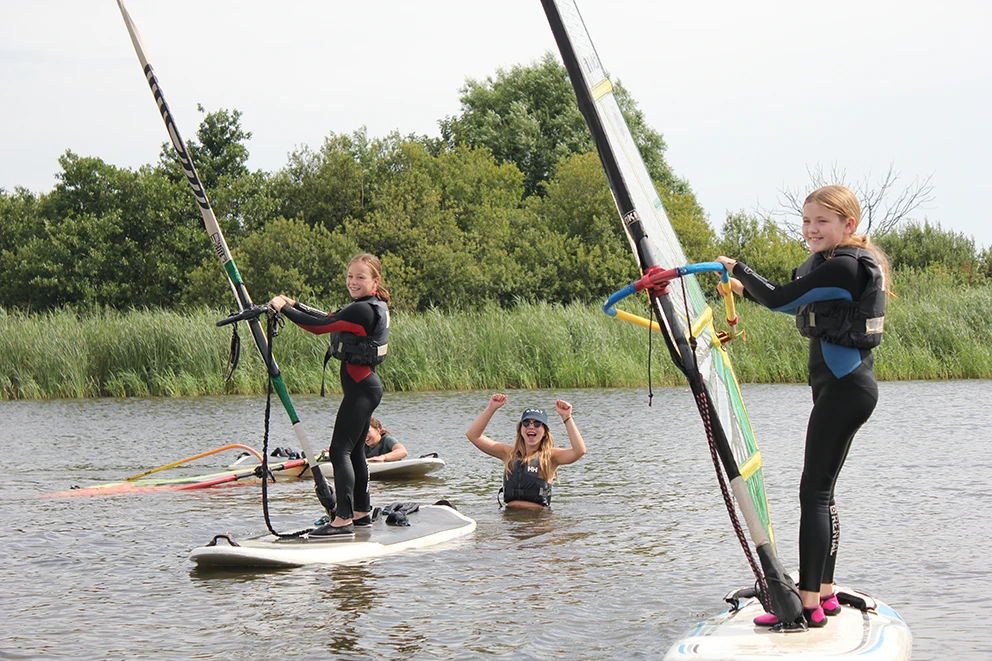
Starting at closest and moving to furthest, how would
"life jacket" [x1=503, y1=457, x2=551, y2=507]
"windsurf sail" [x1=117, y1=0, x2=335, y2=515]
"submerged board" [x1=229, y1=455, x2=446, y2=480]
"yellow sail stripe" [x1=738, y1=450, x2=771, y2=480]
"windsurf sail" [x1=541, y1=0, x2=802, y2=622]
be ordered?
1. "windsurf sail" [x1=541, y1=0, x2=802, y2=622]
2. "yellow sail stripe" [x1=738, y1=450, x2=771, y2=480]
3. "windsurf sail" [x1=117, y1=0, x2=335, y2=515]
4. "life jacket" [x1=503, y1=457, x2=551, y2=507]
5. "submerged board" [x1=229, y1=455, x2=446, y2=480]

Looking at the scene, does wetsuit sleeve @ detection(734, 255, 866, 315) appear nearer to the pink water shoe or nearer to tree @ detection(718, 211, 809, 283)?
the pink water shoe

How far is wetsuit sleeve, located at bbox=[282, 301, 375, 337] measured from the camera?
616 centimetres

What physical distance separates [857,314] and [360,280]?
3.32m

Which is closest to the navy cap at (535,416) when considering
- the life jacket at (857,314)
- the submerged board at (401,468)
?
the submerged board at (401,468)

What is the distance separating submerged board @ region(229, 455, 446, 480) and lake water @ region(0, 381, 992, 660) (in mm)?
158

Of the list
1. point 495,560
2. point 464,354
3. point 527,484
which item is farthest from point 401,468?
point 464,354

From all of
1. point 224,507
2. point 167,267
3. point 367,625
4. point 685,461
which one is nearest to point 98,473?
point 224,507

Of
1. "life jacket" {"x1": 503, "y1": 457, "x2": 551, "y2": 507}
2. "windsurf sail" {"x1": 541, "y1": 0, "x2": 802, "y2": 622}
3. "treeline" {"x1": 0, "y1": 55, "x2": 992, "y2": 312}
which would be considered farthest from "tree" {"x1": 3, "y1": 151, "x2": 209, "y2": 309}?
"windsurf sail" {"x1": 541, "y1": 0, "x2": 802, "y2": 622}

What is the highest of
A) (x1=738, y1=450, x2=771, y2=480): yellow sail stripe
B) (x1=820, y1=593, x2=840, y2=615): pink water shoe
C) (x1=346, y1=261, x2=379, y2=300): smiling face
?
(x1=346, y1=261, x2=379, y2=300): smiling face

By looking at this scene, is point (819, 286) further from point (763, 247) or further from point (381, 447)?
point (763, 247)

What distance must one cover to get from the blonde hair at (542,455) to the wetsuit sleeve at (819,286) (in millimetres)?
4340

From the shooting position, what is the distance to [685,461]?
11578 mm

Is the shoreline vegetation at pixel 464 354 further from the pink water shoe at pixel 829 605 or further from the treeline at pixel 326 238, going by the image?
the pink water shoe at pixel 829 605

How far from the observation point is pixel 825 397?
4.22 metres
